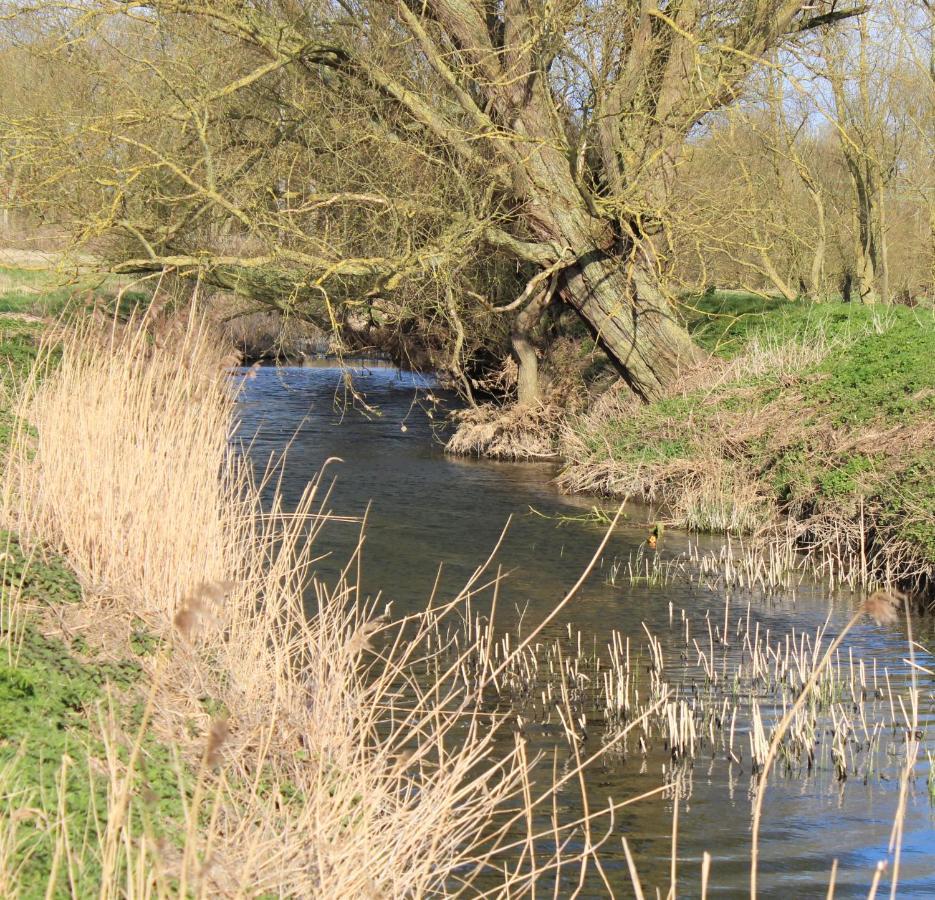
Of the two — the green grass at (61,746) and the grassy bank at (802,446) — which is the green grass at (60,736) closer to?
the green grass at (61,746)

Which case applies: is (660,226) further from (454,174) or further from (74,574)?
(74,574)

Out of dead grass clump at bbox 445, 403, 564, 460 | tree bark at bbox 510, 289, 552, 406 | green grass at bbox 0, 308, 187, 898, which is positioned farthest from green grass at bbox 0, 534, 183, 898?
tree bark at bbox 510, 289, 552, 406

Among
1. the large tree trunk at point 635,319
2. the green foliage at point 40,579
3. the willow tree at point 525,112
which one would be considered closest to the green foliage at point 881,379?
the large tree trunk at point 635,319

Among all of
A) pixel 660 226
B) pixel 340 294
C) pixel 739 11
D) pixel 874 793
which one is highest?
pixel 739 11

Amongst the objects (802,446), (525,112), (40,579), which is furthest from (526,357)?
(40,579)

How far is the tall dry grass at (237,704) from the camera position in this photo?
11.5 feet

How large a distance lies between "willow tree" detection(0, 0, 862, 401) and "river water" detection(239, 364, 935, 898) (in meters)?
2.48

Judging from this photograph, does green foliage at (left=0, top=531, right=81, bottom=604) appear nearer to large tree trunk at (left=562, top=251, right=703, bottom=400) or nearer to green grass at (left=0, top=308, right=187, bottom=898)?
green grass at (left=0, top=308, right=187, bottom=898)

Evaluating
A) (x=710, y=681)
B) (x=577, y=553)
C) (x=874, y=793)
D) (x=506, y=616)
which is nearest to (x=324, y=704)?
(x=874, y=793)

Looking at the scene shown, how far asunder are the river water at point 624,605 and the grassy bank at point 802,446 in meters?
0.61

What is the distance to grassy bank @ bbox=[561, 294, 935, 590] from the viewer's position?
10477 millimetres

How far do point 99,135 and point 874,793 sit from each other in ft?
38.3

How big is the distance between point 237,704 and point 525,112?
10749 mm

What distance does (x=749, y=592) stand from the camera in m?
9.73
